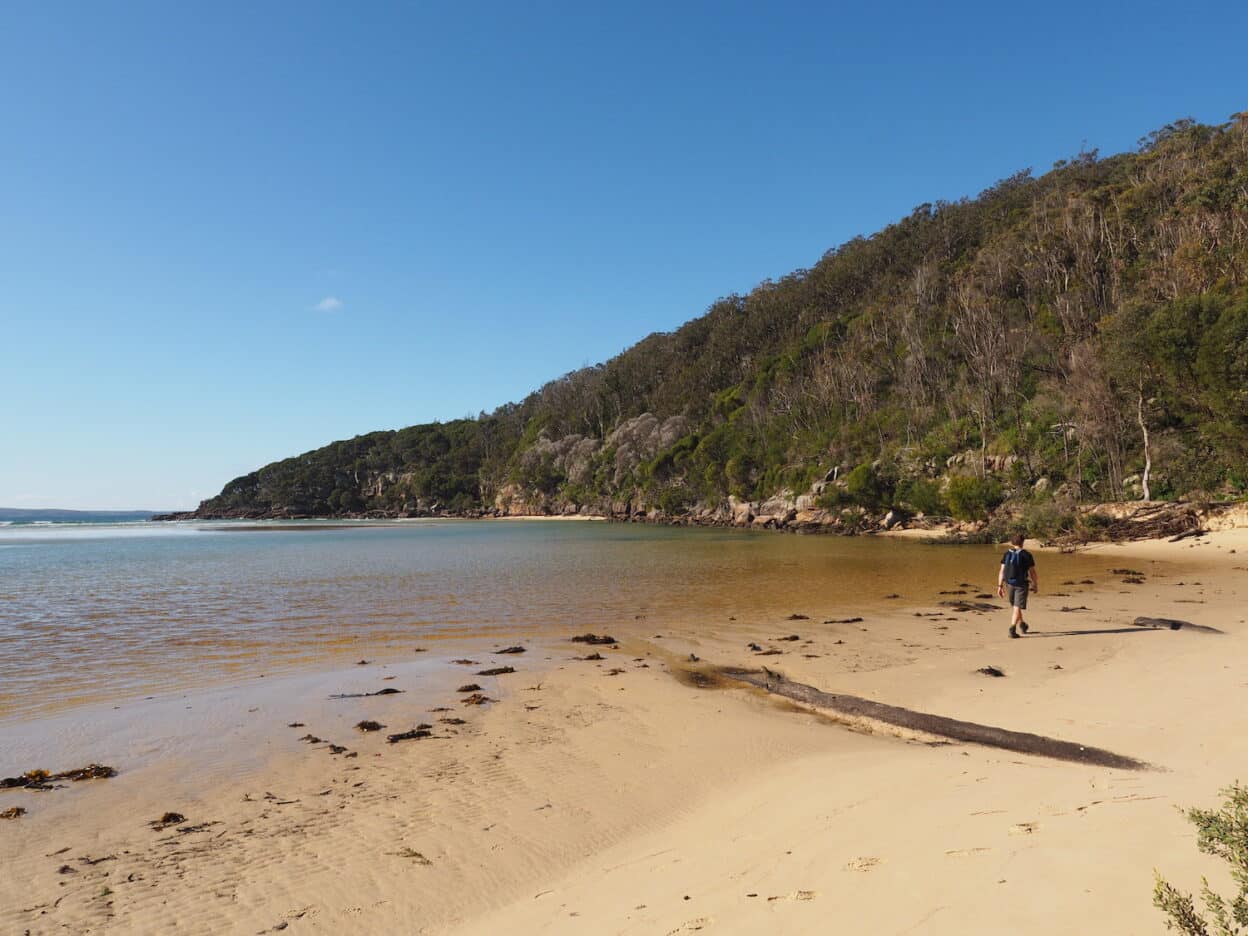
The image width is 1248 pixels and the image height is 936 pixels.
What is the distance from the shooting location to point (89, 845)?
5785mm

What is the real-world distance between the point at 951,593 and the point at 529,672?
44.2 feet

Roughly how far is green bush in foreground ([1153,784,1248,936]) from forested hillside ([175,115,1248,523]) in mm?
35666

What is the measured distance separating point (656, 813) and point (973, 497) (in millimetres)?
41922

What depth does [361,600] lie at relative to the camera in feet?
70.8

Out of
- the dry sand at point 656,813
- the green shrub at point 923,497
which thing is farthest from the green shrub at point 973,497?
the dry sand at point 656,813

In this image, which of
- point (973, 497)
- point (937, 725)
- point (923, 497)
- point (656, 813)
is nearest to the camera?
point (656, 813)

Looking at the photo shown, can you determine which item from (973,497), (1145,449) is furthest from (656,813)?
(973,497)

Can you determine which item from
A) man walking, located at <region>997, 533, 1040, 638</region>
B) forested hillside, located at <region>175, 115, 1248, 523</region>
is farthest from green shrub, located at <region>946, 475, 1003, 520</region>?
man walking, located at <region>997, 533, 1040, 638</region>

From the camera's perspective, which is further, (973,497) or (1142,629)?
(973,497)

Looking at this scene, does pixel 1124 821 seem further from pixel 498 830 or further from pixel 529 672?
pixel 529 672

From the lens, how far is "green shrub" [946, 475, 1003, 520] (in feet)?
136

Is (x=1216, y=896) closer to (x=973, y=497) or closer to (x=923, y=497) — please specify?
(x=973, y=497)

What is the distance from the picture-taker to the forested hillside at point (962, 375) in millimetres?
34156

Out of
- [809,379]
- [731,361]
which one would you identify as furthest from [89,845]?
[731,361]
